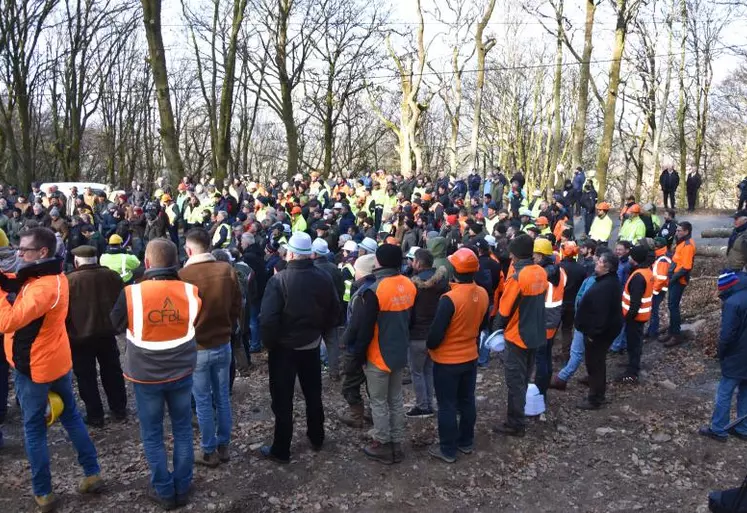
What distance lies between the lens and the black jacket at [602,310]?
6.30 m

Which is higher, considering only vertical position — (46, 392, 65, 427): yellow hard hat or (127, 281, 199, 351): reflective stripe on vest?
(127, 281, 199, 351): reflective stripe on vest

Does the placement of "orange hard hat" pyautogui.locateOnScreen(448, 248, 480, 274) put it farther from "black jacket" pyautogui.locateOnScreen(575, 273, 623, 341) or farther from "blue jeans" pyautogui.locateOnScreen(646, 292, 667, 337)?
"blue jeans" pyautogui.locateOnScreen(646, 292, 667, 337)

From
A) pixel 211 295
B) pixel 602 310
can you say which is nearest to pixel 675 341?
pixel 602 310

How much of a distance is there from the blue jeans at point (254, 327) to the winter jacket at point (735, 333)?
6005 millimetres

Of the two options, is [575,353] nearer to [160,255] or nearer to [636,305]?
[636,305]

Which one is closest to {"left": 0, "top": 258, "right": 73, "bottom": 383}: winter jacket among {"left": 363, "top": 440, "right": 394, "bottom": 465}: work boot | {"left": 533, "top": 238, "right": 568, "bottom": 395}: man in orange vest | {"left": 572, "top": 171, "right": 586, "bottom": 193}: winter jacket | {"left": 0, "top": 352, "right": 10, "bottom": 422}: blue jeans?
{"left": 0, "top": 352, "right": 10, "bottom": 422}: blue jeans

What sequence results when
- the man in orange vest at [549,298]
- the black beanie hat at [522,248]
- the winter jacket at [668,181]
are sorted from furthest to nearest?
the winter jacket at [668,181], the man in orange vest at [549,298], the black beanie hat at [522,248]

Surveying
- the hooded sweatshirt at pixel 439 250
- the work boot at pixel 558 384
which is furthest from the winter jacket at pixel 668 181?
the hooded sweatshirt at pixel 439 250

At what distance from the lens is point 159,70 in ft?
52.5

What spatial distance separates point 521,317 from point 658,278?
4121 mm

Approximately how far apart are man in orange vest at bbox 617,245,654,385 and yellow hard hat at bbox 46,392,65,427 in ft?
20.8

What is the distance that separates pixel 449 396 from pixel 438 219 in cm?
929

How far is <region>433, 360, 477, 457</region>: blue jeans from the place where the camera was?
16.8 feet

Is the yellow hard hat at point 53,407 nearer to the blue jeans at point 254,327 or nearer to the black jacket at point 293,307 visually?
the black jacket at point 293,307
